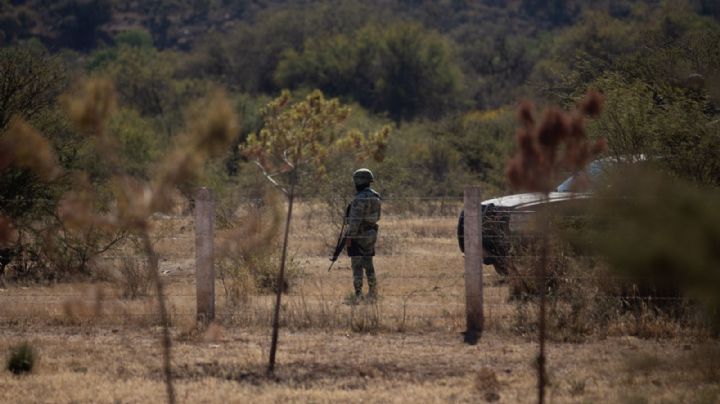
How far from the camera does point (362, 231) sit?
11.2 m

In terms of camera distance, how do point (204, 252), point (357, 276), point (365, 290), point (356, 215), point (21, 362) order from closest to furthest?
point (21, 362)
point (204, 252)
point (357, 276)
point (356, 215)
point (365, 290)

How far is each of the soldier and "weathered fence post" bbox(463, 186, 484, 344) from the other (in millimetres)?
1856

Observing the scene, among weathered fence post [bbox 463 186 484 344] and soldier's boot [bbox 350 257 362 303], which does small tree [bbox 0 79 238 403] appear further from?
soldier's boot [bbox 350 257 362 303]

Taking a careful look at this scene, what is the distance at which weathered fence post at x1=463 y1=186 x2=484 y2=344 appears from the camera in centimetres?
907

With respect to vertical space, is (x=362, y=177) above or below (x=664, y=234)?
above

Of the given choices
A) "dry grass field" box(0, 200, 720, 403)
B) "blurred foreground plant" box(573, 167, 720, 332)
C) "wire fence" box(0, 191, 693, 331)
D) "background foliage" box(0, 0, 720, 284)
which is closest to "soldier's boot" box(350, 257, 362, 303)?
"wire fence" box(0, 191, 693, 331)

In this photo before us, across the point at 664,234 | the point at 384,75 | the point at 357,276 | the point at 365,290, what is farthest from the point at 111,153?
the point at 384,75

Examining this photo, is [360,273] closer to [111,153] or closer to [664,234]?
[111,153]

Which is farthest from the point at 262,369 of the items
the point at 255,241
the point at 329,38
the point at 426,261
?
the point at 329,38

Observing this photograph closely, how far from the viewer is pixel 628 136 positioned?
1028cm

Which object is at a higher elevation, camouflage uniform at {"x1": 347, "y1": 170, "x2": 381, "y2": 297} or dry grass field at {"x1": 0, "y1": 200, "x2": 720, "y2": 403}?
camouflage uniform at {"x1": 347, "y1": 170, "x2": 381, "y2": 297}

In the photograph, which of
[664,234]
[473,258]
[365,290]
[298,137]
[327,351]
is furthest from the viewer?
[365,290]

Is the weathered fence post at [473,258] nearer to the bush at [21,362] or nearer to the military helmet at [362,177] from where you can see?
the military helmet at [362,177]

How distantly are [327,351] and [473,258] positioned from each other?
176 cm
